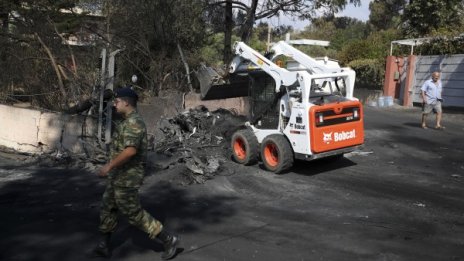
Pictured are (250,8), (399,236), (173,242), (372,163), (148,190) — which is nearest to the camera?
(173,242)

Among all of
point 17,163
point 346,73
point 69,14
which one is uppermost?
point 69,14

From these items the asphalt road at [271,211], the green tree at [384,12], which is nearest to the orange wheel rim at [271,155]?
the asphalt road at [271,211]

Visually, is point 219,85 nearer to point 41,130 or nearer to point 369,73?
point 41,130

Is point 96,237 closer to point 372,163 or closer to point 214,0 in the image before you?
point 372,163

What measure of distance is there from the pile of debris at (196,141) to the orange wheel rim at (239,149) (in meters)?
0.29

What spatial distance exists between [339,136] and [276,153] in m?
1.17

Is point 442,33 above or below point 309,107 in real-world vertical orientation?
above

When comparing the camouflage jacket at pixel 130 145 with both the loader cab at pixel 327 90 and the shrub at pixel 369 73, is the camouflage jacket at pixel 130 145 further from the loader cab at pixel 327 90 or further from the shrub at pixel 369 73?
the shrub at pixel 369 73

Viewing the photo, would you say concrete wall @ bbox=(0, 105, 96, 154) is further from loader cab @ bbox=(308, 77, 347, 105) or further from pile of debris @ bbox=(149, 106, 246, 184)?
loader cab @ bbox=(308, 77, 347, 105)

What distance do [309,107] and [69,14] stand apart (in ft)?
38.4

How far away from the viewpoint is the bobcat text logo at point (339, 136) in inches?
339

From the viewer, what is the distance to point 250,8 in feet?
52.7

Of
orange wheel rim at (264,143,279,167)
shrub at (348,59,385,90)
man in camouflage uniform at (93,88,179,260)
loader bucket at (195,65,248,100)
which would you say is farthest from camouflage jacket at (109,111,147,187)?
shrub at (348,59,385,90)

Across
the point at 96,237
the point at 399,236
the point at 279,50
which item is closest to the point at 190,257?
the point at 96,237
